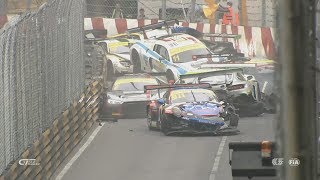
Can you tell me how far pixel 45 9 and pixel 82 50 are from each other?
1.45 m

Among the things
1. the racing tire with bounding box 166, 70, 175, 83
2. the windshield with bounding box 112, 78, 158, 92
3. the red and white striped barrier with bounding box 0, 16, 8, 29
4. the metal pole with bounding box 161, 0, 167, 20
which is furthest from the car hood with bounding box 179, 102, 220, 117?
the red and white striped barrier with bounding box 0, 16, 8, 29

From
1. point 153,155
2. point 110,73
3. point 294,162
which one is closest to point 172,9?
point 110,73

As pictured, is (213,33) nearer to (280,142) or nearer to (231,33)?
(231,33)

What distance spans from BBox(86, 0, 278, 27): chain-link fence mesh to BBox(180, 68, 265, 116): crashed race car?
981mm

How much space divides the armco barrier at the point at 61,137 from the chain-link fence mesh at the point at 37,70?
0.14m

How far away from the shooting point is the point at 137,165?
9.16m

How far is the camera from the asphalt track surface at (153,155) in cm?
889

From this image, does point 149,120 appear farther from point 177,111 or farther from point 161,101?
point 177,111

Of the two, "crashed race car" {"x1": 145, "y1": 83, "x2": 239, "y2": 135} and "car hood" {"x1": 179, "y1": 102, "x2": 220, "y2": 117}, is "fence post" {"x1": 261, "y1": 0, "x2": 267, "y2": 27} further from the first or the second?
"car hood" {"x1": 179, "y1": 102, "x2": 220, "y2": 117}

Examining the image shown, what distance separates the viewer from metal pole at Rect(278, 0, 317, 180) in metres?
1.25

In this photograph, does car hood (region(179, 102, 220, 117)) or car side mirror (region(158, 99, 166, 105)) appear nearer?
car hood (region(179, 102, 220, 117))

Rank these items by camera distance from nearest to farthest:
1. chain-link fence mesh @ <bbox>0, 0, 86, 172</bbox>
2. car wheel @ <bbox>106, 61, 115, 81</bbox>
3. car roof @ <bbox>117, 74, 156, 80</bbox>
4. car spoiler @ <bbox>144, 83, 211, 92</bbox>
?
chain-link fence mesh @ <bbox>0, 0, 86, 172</bbox>
car spoiler @ <bbox>144, 83, 211, 92</bbox>
car roof @ <bbox>117, 74, 156, 80</bbox>
car wheel @ <bbox>106, 61, 115, 81</bbox>

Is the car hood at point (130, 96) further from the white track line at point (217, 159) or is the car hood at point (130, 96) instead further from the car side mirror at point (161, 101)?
the white track line at point (217, 159)

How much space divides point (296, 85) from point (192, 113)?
806 cm
